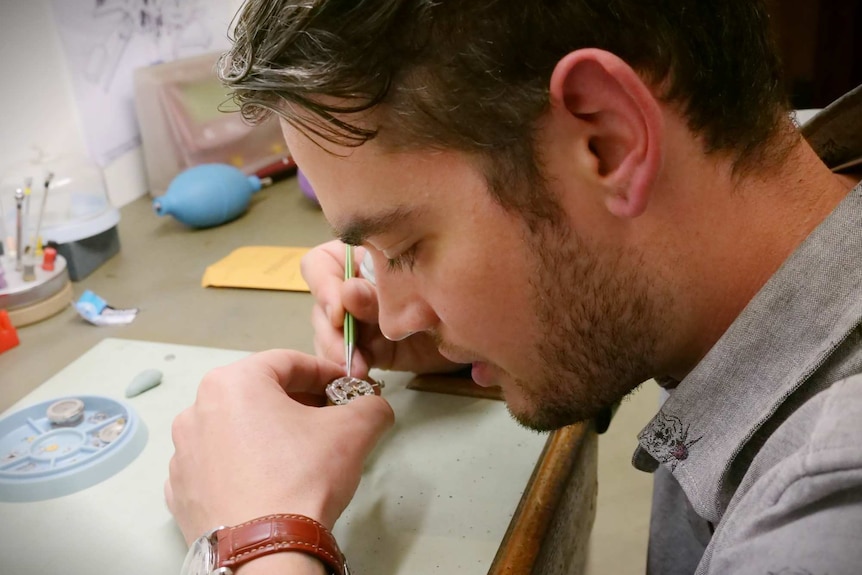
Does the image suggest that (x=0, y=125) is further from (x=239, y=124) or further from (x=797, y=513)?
(x=797, y=513)

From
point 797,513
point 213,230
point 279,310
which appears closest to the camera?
point 797,513

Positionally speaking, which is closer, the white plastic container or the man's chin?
the man's chin

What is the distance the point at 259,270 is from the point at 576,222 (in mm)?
661

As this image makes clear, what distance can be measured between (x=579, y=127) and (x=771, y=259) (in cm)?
17

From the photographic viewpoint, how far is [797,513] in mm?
383

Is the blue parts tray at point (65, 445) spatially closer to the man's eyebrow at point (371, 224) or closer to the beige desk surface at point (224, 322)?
the beige desk surface at point (224, 322)

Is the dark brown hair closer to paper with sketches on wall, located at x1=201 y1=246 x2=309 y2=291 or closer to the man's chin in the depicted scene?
the man's chin

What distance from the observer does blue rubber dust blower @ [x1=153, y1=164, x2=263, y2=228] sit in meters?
1.22

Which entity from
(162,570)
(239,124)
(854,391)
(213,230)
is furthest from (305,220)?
(854,391)

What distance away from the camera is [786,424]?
435 mm

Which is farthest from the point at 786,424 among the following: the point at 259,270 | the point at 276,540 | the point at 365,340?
the point at 259,270

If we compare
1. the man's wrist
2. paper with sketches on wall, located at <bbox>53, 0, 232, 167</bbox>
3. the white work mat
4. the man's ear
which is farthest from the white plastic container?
the man's ear

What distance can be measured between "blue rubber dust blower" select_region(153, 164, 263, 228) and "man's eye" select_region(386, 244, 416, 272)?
0.73 metres

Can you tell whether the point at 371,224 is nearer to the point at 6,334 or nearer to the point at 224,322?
the point at 224,322
